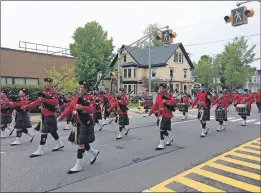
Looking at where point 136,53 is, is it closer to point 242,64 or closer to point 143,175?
point 242,64

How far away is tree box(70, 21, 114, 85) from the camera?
3862 cm

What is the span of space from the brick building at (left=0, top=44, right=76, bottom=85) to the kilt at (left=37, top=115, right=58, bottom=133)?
1715 centimetres

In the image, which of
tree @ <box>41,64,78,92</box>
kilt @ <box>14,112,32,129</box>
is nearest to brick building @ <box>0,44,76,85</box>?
tree @ <box>41,64,78,92</box>

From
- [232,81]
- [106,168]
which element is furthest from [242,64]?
[106,168]

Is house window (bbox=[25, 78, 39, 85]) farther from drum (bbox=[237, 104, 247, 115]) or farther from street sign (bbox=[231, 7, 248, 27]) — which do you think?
street sign (bbox=[231, 7, 248, 27])

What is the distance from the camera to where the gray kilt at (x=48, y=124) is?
7303 millimetres

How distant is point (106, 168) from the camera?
611cm

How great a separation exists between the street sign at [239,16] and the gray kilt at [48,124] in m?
8.58

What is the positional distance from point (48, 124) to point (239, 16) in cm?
890

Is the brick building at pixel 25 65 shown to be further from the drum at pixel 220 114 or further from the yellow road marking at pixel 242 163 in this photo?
the yellow road marking at pixel 242 163

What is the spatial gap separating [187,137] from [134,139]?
85.2 inches

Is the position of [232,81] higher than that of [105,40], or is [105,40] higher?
[105,40]

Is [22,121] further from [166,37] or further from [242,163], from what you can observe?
[166,37]

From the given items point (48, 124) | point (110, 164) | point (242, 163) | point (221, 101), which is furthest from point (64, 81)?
point (242, 163)
